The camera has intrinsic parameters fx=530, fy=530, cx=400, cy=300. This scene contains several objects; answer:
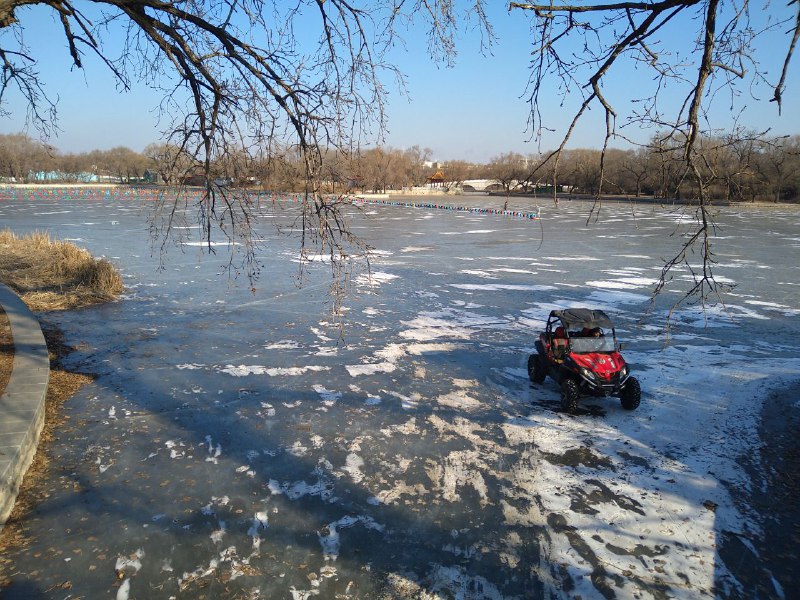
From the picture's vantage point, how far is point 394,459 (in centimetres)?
617

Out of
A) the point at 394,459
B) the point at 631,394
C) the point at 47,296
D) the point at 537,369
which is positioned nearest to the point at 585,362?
the point at 631,394

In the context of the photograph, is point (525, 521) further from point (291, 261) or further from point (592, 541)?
point (291, 261)

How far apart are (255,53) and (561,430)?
18.6 ft

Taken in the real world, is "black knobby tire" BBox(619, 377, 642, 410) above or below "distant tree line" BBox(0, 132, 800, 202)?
below

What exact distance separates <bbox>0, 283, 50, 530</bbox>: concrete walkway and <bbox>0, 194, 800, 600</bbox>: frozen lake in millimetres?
356

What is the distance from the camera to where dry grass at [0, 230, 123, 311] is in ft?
43.6

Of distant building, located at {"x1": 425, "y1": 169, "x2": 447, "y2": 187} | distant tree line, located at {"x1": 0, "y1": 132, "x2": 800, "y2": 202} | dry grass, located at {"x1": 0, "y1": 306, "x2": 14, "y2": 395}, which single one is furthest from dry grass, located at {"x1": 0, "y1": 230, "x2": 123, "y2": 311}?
distant building, located at {"x1": 425, "y1": 169, "x2": 447, "y2": 187}

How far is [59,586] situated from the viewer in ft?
13.3

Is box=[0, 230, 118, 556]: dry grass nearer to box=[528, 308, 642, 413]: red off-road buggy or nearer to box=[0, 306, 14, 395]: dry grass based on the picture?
box=[0, 306, 14, 395]: dry grass

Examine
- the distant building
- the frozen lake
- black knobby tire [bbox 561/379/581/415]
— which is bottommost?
the frozen lake

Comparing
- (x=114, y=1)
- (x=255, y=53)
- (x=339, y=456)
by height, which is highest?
(x=114, y=1)

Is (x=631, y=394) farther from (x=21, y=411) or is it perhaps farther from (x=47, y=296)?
(x=47, y=296)

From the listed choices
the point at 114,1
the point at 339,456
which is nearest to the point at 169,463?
the point at 339,456

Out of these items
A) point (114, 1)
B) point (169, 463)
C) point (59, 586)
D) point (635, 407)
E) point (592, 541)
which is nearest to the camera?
point (59, 586)
